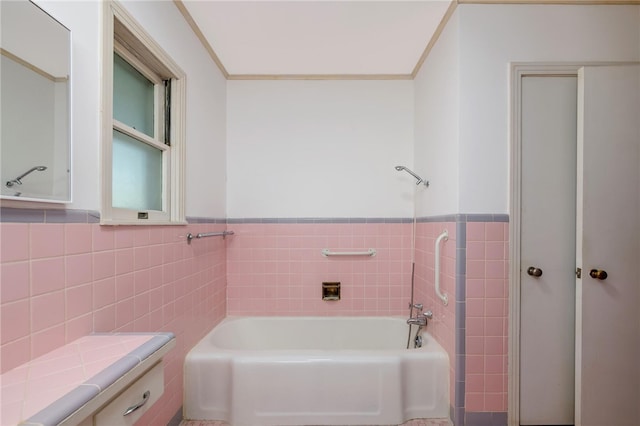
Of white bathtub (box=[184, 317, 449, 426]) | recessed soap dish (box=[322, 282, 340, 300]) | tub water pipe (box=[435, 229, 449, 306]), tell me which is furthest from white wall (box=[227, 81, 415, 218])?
white bathtub (box=[184, 317, 449, 426])

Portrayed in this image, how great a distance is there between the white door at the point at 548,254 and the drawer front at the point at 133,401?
5.80ft

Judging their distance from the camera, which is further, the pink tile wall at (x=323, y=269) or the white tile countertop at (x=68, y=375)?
the pink tile wall at (x=323, y=269)

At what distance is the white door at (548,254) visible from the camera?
1.62 meters

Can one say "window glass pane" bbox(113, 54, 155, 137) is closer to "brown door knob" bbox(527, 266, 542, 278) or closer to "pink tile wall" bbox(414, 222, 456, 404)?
"pink tile wall" bbox(414, 222, 456, 404)

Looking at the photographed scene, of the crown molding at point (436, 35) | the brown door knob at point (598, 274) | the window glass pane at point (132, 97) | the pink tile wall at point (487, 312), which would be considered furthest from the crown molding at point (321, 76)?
the brown door knob at point (598, 274)

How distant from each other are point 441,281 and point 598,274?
75 centimetres

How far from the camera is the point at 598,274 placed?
1515mm

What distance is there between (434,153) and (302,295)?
1.48 m

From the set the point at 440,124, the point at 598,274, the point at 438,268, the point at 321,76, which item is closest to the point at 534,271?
the point at 598,274

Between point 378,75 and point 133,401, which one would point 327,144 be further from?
point 133,401

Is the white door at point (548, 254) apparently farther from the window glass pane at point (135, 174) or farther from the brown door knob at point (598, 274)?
the window glass pane at point (135, 174)

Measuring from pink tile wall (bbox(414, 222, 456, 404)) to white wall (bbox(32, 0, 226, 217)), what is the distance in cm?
156

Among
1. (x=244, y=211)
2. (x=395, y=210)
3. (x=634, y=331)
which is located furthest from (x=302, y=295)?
(x=634, y=331)

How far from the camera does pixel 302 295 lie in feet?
8.04
